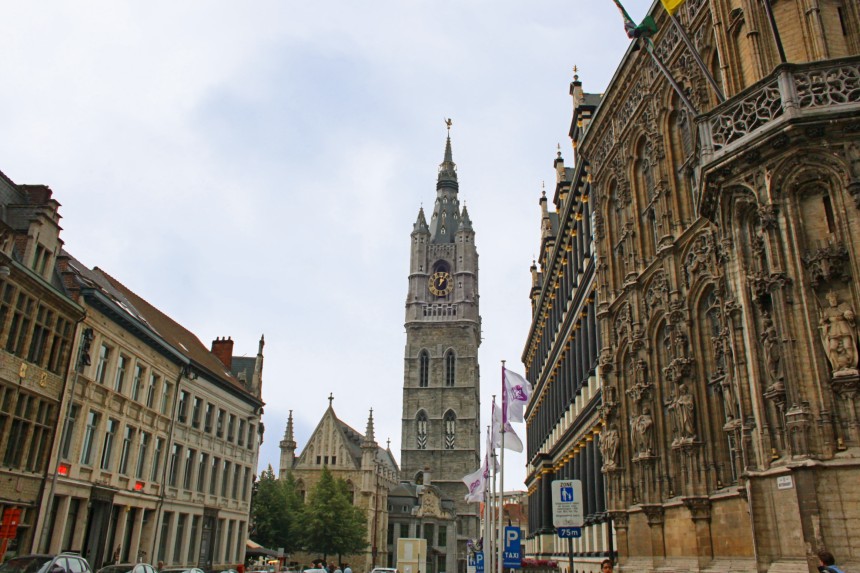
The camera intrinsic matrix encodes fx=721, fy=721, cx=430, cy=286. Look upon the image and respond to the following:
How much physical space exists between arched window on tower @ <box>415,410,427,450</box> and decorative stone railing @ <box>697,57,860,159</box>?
101 meters

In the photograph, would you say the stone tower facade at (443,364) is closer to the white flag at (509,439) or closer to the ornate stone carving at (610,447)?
the white flag at (509,439)

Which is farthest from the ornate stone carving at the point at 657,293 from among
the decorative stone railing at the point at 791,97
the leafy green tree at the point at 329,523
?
the leafy green tree at the point at 329,523

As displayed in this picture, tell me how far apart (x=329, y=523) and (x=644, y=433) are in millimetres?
59497

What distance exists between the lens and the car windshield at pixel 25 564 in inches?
590

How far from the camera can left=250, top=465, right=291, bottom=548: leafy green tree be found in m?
65.9

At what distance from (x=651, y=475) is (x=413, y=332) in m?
96.8

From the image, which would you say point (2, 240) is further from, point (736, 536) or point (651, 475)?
point (736, 536)

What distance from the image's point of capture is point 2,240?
22.3 meters

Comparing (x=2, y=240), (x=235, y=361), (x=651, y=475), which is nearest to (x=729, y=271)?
(x=651, y=475)

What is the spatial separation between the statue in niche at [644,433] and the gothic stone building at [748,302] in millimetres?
53

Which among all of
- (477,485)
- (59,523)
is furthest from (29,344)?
(477,485)

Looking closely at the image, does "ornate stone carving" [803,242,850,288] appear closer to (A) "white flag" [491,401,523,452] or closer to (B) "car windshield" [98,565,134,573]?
(A) "white flag" [491,401,523,452]

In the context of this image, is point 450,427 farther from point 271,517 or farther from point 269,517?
point 269,517

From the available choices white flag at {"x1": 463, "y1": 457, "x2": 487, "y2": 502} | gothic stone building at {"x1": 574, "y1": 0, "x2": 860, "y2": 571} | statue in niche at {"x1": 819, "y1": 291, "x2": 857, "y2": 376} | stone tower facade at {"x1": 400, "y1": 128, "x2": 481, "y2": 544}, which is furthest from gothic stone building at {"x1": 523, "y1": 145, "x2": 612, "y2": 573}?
stone tower facade at {"x1": 400, "y1": 128, "x2": 481, "y2": 544}
